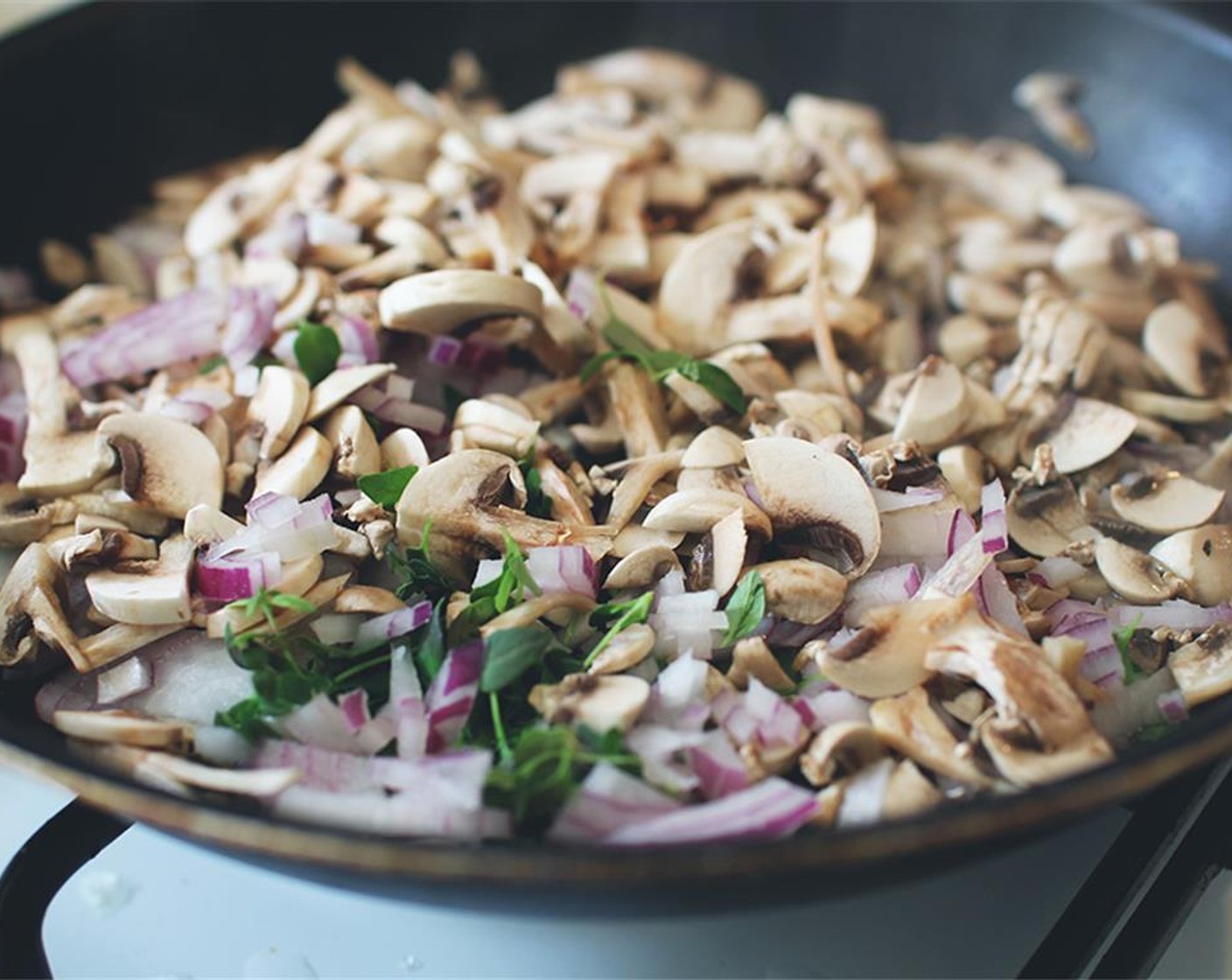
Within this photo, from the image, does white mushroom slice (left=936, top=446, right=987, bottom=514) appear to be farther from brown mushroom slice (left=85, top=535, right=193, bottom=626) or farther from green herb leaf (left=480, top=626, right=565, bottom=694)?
brown mushroom slice (left=85, top=535, right=193, bottom=626)

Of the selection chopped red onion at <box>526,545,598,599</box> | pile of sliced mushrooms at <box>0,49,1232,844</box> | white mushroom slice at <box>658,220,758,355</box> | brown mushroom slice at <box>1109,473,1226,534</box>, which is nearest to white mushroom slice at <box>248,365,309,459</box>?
pile of sliced mushrooms at <box>0,49,1232,844</box>

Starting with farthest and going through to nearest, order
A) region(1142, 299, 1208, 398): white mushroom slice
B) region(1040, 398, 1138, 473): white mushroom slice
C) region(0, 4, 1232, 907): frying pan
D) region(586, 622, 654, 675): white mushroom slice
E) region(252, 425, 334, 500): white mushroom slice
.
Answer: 1. region(0, 4, 1232, 907): frying pan
2. region(1142, 299, 1208, 398): white mushroom slice
3. region(1040, 398, 1138, 473): white mushroom slice
4. region(252, 425, 334, 500): white mushroom slice
5. region(586, 622, 654, 675): white mushroom slice

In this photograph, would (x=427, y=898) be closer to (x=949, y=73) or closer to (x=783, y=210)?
(x=783, y=210)

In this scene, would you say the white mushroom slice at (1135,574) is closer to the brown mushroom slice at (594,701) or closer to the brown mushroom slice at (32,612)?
the brown mushroom slice at (594,701)

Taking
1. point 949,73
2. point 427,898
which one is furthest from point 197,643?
point 949,73

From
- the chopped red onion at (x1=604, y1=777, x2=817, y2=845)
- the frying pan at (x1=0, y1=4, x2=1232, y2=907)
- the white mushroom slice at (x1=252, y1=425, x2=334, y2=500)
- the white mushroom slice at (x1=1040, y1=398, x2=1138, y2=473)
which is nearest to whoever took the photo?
the chopped red onion at (x1=604, y1=777, x2=817, y2=845)

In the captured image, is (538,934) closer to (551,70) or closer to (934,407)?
(934,407)
